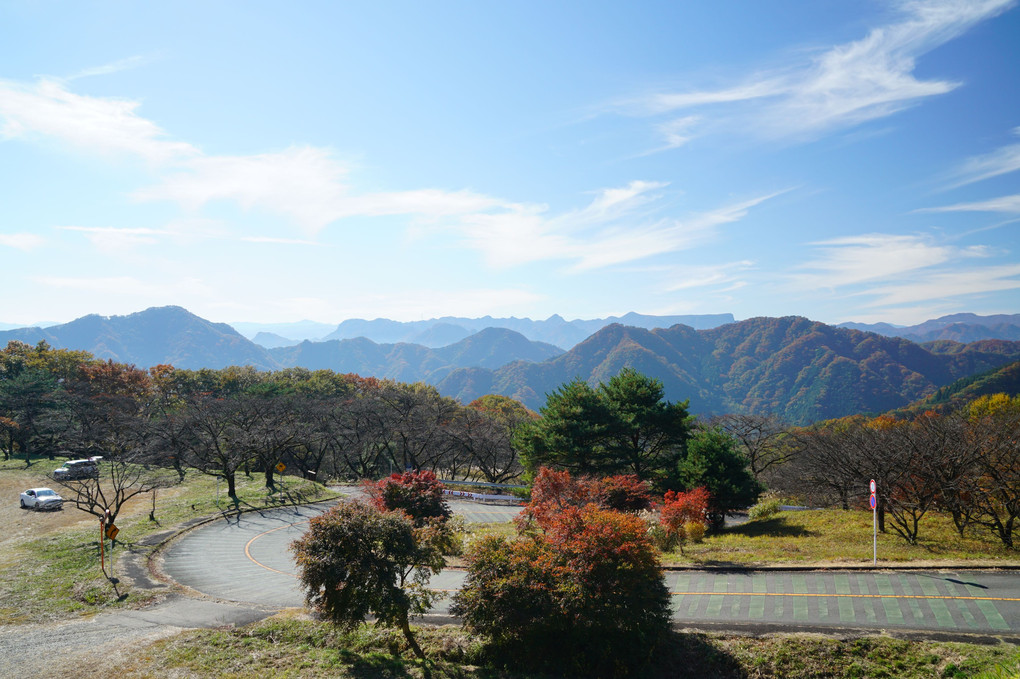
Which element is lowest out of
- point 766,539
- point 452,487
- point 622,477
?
point 452,487

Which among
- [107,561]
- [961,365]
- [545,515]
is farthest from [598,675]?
[961,365]

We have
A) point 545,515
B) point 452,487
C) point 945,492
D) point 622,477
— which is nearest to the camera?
point 545,515

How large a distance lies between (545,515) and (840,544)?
10.1 m

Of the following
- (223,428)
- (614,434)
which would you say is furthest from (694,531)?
(223,428)

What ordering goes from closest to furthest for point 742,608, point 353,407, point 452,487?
point 742,608, point 452,487, point 353,407

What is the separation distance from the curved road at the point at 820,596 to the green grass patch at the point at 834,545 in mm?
1103

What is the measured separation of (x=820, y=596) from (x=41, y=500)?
34976 millimetres

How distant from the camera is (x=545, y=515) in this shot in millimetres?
15617

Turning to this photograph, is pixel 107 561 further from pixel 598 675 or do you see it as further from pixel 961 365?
pixel 961 365

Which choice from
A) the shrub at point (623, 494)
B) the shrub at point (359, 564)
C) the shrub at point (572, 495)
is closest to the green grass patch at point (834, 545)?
the shrub at point (623, 494)

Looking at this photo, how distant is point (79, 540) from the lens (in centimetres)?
2141

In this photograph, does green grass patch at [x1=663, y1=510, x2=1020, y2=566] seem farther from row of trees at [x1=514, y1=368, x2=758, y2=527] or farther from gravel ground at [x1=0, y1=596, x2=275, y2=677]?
gravel ground at [x1=0, y1=596, x2=275, y2=677]

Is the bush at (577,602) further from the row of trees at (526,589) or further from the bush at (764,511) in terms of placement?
the bush at (764,511)

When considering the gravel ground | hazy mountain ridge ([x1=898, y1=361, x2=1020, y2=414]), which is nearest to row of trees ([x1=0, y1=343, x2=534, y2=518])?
the gravel ground
